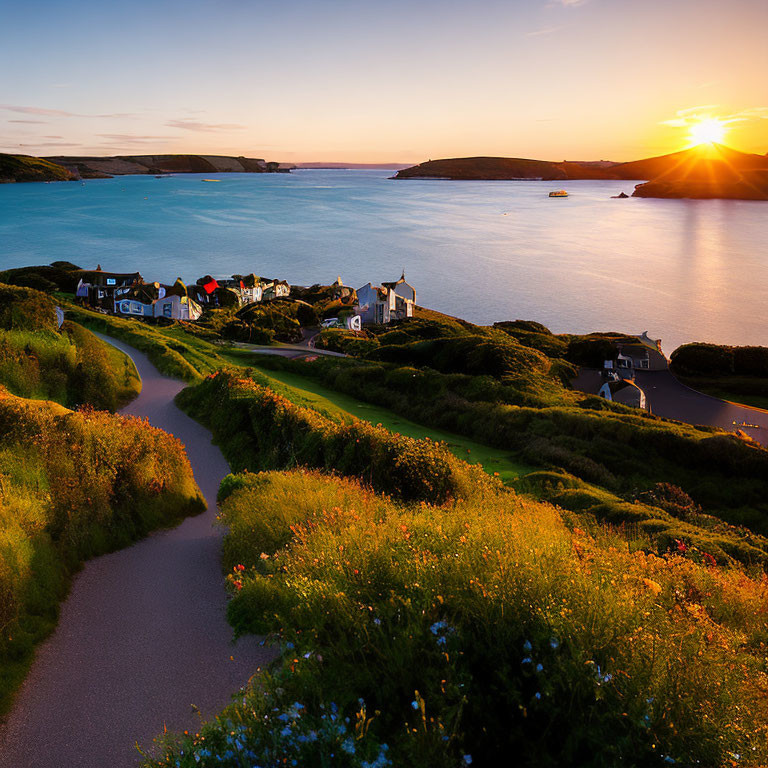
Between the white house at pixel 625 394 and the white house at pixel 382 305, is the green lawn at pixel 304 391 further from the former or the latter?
the white house at pixel 382 305

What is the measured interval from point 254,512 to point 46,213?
199m

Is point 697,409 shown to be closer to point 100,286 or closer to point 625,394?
point 625,394

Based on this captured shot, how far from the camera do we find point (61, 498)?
32.2ft

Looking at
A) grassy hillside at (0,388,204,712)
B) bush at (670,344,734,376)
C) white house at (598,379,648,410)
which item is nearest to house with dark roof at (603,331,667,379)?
bush at (670,344,734,376)

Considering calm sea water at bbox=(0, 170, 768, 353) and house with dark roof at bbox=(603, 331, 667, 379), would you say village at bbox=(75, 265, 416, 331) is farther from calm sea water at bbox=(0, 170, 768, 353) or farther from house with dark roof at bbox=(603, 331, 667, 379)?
house with dark roof at bbox=(603, 331, 667, 379)

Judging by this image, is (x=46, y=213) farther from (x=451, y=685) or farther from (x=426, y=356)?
(x=451, y=685)

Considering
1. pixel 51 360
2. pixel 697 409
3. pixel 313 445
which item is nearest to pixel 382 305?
pixel 697 409

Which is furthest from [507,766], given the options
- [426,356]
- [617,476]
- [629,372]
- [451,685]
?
[629,372]

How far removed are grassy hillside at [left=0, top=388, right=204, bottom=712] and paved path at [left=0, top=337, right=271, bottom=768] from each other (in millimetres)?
319

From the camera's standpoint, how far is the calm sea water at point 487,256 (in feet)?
270

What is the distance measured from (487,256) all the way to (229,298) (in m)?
67.5

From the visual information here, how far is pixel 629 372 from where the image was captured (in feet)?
150

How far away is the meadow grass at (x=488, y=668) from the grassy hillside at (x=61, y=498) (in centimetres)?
381

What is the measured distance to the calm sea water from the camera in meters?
82.2
